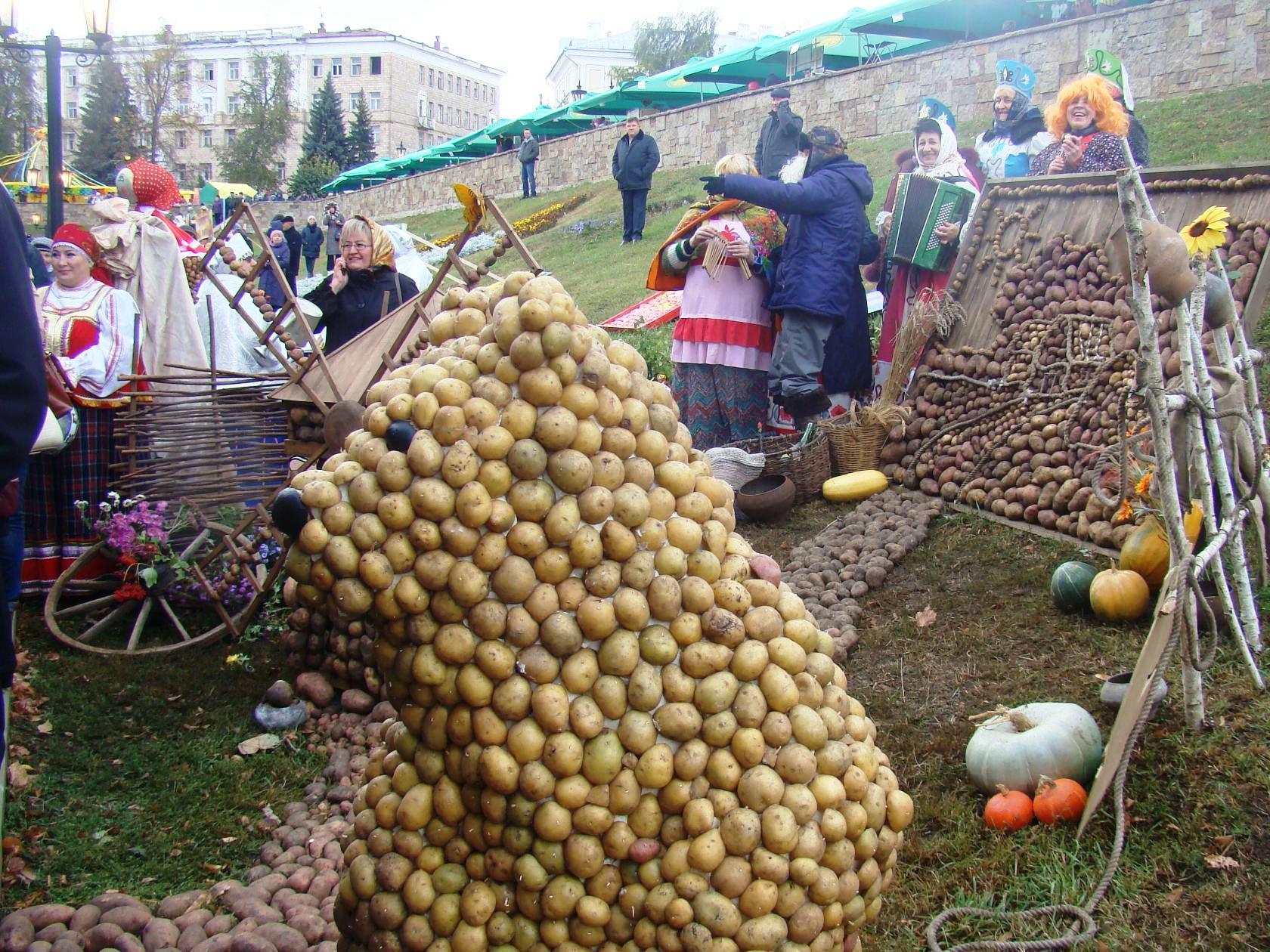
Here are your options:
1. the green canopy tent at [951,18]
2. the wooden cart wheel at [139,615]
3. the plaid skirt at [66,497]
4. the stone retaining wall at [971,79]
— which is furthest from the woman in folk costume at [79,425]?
the green canopy tent at [951,18]

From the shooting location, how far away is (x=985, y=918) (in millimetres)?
2652

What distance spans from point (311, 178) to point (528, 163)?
67.2 feet

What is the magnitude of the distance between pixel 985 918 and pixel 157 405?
4194 mm

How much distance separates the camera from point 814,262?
19.4 feet

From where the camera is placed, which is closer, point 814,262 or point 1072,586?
point 1072,586

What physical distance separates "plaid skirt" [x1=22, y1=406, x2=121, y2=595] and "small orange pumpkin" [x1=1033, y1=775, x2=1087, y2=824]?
4541 mm

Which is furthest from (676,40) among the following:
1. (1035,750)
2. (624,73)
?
(1035,750)

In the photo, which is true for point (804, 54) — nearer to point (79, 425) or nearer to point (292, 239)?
point (292, 239)

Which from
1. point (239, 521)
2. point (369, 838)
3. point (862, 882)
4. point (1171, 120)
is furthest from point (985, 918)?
point (1171, 120)

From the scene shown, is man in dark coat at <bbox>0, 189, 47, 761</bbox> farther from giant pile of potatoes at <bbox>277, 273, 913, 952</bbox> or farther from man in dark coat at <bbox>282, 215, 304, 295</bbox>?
man in dark coat at <bbox>282, 215, 304, 295</bbox>

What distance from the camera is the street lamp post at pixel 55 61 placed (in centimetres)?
757

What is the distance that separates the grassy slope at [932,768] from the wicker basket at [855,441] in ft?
1.33

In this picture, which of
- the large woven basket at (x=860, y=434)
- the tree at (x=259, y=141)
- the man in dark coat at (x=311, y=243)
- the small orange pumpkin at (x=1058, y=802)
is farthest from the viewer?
the tree at (x=259, y=141)

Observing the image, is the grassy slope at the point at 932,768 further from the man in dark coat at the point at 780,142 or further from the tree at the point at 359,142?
the tree at the point at 359,142
